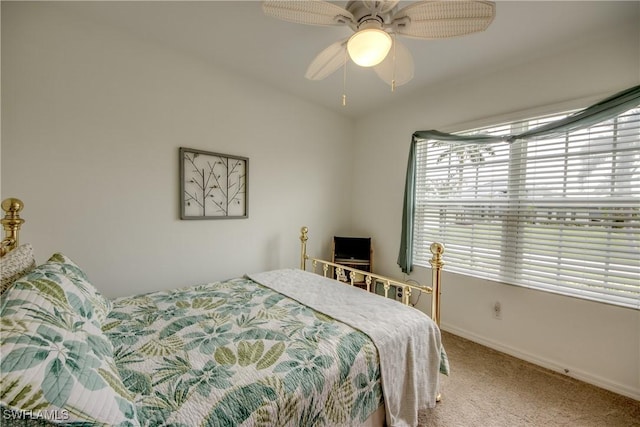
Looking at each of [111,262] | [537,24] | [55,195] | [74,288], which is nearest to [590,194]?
[537,24]

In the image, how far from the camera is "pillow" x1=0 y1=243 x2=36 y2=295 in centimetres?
98

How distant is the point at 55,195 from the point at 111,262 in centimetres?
56

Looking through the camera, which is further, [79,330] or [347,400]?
[347,400]

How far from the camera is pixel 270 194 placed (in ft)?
9.18

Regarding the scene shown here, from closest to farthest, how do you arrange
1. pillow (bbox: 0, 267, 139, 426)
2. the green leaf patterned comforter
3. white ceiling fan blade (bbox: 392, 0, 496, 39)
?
1. pillow (bbox: 0, 267, 139, 426)
2. the green leaf patterned comforter
3. white ceiling fan blade (bbox: 392, 0, 496, 39)

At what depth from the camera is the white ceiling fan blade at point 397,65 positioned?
1531 millimetres

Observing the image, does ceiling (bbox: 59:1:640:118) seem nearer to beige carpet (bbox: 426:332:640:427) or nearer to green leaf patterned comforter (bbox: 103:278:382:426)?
green leaf patterned comforter (bbox: 103:278:382:426)

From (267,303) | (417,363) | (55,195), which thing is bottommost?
(417,363)

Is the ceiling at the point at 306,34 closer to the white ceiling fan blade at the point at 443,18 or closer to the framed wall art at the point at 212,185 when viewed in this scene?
the white ceiling fan blade at the point at 443,18

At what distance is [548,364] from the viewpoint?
204 centimetres

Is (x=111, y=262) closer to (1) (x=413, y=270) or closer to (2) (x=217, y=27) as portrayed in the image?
(2) (x=217, y=27)

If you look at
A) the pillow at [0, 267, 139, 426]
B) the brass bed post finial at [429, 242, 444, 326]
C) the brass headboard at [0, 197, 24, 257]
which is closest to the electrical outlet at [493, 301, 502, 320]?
the brass bed post finial at [429, 242, 444, 326]

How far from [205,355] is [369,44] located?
5.35ft

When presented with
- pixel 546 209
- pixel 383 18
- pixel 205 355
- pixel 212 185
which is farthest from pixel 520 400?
pixel 212 185
